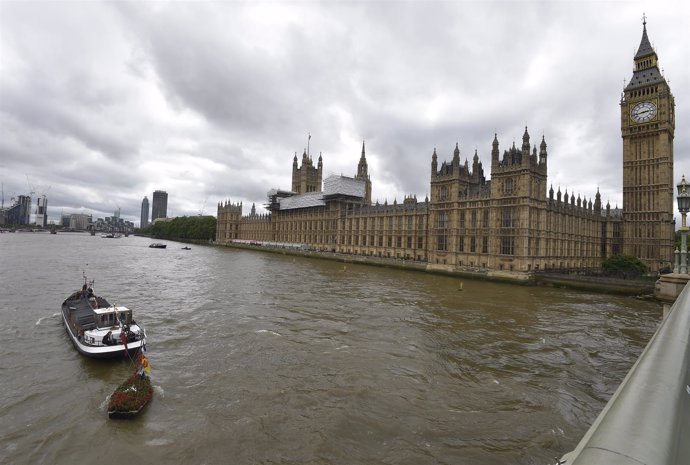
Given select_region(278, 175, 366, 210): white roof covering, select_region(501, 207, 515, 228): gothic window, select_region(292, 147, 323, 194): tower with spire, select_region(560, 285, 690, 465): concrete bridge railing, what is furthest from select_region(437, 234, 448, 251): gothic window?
select_region(292, 147, 323, 194): tower with spire

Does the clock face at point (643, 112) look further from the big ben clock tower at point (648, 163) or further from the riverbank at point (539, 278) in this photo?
the riverbank at point (539, 278)

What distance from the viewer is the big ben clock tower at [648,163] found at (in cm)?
6575

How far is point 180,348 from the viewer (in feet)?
68.4

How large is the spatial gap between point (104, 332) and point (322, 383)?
12.4 metres

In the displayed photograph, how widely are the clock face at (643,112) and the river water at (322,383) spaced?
53.1m

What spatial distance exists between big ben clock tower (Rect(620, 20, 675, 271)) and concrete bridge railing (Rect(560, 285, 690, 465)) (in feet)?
254

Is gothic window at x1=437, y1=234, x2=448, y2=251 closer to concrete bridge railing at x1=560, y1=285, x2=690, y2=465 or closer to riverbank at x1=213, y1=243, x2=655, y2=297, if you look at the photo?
riverbank at x1=213, y1=243, x2=655, y2=297

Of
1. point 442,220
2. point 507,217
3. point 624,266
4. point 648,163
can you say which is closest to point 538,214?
point 507,217

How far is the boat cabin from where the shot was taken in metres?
20.7

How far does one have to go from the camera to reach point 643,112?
68438 mm

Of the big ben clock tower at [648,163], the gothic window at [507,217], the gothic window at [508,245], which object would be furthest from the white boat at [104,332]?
the big ben clock tower at [648,163]

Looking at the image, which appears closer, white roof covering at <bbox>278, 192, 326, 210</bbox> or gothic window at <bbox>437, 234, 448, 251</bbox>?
Result: gothic window at <bbox>437, 234, 448, 251</bbox>

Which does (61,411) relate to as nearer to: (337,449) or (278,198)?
(337,449)

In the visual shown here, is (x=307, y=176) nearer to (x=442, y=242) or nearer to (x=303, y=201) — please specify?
(x=303, y=201)
